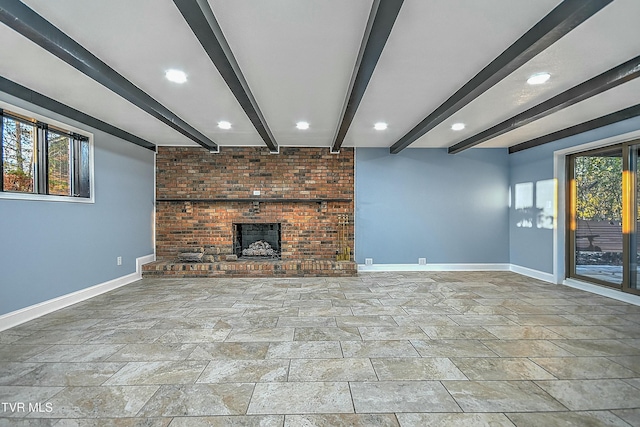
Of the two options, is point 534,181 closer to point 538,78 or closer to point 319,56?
point 538,78

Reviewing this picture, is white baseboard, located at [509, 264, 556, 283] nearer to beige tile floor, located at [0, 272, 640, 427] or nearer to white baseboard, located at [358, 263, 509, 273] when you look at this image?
white baseboard, located at [358, 263, 509, 273]

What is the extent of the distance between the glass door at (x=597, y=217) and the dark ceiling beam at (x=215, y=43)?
506cm

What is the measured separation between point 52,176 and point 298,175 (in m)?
3.76

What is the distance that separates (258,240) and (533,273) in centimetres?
528

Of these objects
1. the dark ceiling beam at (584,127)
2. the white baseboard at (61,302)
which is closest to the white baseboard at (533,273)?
the dark ceiling beam at (584,127)

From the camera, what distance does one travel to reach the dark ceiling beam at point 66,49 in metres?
2.03

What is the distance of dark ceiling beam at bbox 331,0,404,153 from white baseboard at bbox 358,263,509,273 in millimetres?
3611

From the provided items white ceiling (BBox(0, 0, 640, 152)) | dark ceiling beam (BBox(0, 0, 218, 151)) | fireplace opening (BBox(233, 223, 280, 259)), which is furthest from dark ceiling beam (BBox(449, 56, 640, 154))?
dark ceiling beam (BBox(0, 0, 218, 151))

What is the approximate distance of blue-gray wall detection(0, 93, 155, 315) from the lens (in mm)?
3264

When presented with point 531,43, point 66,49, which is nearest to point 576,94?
point 531,43

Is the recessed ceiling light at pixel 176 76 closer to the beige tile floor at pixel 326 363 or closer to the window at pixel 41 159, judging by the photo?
the window at pixel 41 159

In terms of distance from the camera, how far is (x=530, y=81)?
3129 mm

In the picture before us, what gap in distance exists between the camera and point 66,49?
2408 millimetres

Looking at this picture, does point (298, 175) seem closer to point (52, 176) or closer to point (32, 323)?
point (52, 176)
